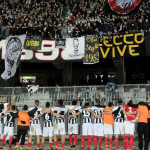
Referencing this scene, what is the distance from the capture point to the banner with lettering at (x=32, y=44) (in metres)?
15.0

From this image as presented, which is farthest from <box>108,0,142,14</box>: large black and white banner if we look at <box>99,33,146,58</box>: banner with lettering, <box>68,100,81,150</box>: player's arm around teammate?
<box>68,100,81,150</box>: player's arm around teammate

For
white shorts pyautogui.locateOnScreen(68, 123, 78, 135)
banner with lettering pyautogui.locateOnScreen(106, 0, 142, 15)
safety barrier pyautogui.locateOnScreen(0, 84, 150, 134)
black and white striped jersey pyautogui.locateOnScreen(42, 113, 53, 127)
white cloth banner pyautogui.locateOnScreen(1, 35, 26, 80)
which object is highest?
banner with lettering pyautogui.locateOnScreen(106, 0, 142, 15)

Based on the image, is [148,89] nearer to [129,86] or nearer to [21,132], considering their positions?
[129,86]

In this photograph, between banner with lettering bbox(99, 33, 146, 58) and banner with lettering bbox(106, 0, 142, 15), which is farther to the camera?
banner with lettering bbox(99, 33, 146, 58)

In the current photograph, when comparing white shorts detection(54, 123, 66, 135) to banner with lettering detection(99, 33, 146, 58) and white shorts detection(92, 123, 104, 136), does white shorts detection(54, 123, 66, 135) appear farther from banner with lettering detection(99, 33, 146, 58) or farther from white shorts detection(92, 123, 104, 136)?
Result: banner with lettering detection(99, 33, 146, 58)

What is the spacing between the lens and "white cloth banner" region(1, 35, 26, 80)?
1406cm

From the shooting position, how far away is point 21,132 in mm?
9094

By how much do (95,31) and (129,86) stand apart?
181 inches

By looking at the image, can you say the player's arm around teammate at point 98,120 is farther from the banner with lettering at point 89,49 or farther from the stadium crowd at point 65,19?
the stadium crowd at point 65,19

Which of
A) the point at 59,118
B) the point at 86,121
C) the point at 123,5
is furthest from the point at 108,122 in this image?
the point at 123,5

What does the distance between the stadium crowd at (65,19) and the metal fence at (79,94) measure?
3.86 metres

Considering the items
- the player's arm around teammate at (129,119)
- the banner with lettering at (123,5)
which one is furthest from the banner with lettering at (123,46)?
the player's arm around teammate at (129,119)

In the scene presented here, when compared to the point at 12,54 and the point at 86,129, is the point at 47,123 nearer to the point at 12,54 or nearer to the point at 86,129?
the point at 86,129

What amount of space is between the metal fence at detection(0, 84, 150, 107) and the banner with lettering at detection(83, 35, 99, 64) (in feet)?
8.33
